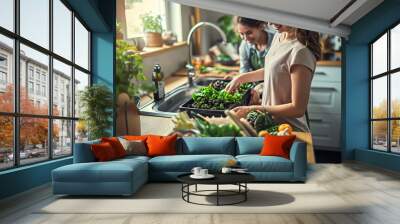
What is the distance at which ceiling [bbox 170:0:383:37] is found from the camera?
7.66 metres

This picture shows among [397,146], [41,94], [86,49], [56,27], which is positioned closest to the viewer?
[41,94]

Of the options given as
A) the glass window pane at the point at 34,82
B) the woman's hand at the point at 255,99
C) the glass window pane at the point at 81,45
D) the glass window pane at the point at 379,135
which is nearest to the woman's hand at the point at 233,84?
the woman's hand at the point at 255,99

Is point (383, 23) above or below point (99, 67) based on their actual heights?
above

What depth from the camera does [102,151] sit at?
5.86 metres

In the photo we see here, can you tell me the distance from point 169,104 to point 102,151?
9.96ft

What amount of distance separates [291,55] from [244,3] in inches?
56.9

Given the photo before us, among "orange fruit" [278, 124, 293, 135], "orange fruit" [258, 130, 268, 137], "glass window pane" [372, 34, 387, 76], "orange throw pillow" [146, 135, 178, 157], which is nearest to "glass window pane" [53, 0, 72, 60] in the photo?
"orange throw pillow" [146, 135, 178, 157]

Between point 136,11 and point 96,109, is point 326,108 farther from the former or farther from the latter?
point 96,109

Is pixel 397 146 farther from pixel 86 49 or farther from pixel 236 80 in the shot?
pixel 86 49

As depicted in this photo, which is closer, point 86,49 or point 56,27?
point 56,27

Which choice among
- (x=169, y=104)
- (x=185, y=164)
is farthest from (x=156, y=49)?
(x=185, y=164)

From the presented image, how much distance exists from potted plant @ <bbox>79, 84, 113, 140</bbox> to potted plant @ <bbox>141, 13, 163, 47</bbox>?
1.55 metres

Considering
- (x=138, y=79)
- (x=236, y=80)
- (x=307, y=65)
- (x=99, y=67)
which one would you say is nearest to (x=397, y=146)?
(x=307, y=65)

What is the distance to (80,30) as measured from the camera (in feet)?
26.4
